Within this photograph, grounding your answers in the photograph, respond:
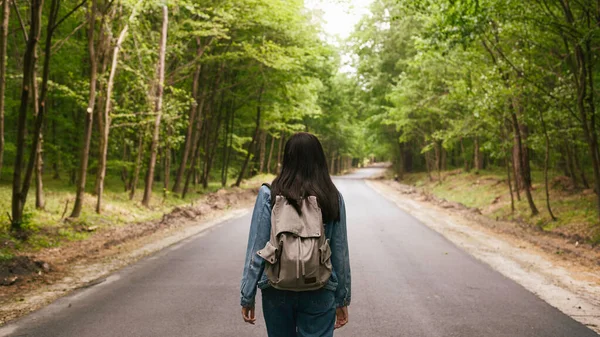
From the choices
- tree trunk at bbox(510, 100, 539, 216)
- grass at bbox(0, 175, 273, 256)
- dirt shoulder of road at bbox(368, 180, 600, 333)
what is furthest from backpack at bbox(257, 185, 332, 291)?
tree trunk at bbox(510, 100, 539, 216)

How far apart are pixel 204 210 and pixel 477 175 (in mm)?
18673

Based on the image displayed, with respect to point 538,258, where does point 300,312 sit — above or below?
above

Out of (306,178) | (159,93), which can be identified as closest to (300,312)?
(306,178)

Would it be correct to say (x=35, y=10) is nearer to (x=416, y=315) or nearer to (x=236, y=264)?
(x=236, y=264)

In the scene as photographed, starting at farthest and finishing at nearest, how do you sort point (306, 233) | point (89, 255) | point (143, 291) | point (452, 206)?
point (452, 206), point (89, 255), point (143, 291), point (306, 233)

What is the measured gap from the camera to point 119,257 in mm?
8555

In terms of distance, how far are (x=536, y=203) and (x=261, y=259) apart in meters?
16.7

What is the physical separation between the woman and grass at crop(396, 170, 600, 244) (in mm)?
10565

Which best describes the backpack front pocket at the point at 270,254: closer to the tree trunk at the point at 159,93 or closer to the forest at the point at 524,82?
the forest at the point at 524,82

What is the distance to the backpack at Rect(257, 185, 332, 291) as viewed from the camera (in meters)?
2.40

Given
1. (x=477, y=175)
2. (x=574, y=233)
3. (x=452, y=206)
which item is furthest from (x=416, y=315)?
(x=477, y=175)

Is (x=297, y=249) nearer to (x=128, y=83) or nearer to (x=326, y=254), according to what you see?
(x=326, y=254)

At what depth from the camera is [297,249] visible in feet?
7.89

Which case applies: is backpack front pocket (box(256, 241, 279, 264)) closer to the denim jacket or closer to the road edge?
the denim jacket
